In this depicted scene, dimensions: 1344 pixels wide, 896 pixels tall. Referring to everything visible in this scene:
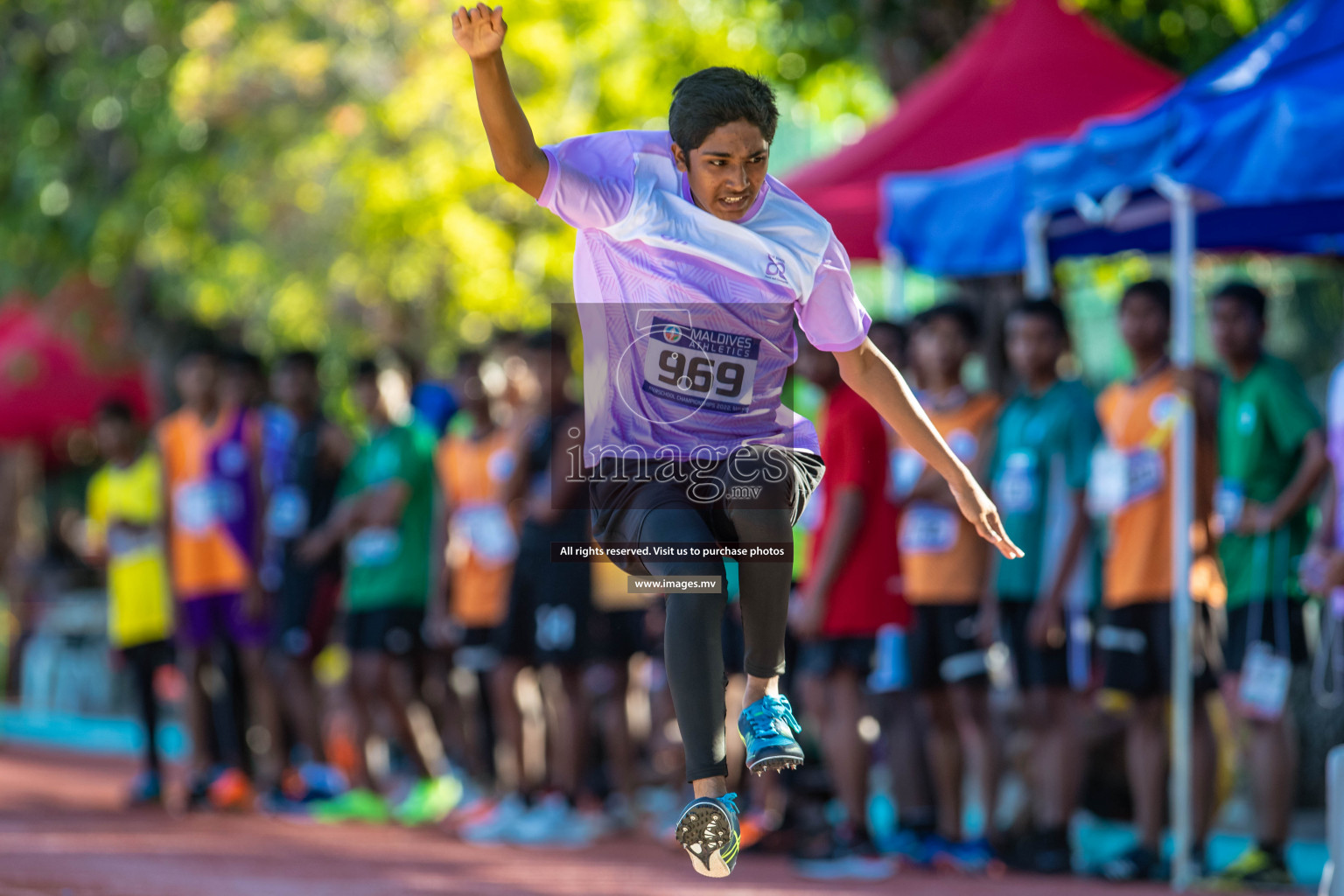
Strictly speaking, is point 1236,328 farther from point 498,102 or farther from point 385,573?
point 385,573

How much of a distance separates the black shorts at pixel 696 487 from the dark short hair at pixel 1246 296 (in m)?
3.69

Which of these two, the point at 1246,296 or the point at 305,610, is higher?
the point at 1246,296

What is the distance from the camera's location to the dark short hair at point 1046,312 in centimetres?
789

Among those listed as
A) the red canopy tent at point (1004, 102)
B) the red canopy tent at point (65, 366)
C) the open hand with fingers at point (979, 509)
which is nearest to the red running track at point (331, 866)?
the open hand with fingers at point (979, 509)

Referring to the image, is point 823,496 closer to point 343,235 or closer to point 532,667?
point 532,667

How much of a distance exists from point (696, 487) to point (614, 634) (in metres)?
4.82

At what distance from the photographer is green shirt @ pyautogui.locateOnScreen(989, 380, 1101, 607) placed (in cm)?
776

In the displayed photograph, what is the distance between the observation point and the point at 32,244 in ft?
51.8

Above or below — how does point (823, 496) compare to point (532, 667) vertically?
above

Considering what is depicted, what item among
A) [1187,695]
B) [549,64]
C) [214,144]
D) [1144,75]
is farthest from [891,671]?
[214,144]

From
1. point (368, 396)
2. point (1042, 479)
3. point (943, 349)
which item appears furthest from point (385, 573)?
point (1042, 479)

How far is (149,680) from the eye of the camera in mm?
10750

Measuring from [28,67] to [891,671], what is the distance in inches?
429

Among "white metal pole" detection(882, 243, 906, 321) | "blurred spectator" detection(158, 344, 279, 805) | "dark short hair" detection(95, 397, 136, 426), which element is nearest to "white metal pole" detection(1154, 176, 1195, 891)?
"white metal pole" detection(882, 243, 906, 321)
